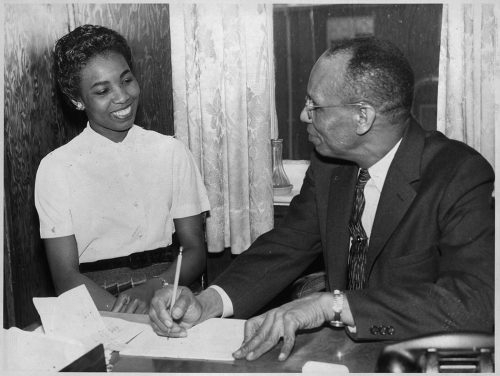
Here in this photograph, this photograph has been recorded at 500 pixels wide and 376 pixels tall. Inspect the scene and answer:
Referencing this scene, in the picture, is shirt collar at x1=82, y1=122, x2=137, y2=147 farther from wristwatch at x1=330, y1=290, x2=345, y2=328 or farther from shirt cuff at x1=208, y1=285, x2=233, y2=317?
wristwatch at x1=330, y1=290, x2=345, y2=328

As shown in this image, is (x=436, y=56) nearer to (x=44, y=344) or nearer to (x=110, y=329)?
(x=110, y=329)

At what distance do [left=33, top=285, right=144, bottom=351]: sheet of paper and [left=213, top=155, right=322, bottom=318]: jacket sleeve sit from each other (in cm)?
46

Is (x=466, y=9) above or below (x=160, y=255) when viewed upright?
above

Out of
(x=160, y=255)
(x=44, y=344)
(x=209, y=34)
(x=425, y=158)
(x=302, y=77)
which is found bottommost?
(x=160, y=255)

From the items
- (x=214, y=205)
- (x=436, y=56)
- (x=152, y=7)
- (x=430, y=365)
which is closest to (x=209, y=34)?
(x=152, y=7)

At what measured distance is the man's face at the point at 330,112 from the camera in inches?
67.4

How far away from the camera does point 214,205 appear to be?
2.88m

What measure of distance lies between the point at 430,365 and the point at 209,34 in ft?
6.65

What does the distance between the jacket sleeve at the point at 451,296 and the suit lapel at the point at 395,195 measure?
0.56ft

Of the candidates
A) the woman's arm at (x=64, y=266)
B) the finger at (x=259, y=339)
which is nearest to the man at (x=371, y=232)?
the finger at (x=259, y=339)

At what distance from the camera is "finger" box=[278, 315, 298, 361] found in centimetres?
128

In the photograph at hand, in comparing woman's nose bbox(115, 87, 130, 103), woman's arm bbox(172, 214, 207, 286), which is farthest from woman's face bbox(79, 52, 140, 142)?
woman's arm bbox(172, 214, 207, 286)

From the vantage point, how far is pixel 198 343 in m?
1.34

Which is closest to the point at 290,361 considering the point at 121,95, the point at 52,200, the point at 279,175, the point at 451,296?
the point at 451,296
